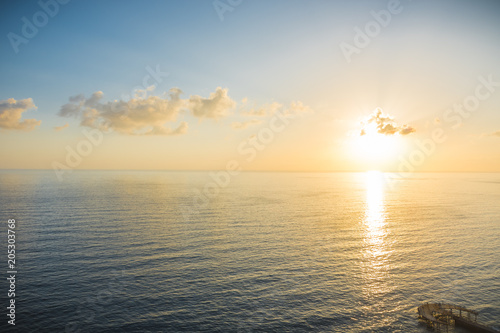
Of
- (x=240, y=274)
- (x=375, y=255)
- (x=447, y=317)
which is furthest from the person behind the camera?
(x=375, y=255)

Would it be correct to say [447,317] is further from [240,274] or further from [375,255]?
[240,274]

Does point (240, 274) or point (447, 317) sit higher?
point (240, 274)

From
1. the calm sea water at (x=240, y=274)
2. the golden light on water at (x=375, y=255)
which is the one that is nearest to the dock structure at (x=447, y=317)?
the calm sea water at (x=240, y=274)

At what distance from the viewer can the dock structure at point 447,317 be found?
39.6m

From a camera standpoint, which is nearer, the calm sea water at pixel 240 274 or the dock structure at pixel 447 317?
the dock structure at pixel 447 317

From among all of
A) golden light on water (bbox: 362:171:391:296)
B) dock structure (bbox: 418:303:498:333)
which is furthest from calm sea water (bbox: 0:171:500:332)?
dock structure (bbox: 418:303:498:333)

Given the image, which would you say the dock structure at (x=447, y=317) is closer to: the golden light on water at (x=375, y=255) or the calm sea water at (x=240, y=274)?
the calm sea water at (x=240, y=274)

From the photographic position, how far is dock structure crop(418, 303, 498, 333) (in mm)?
39625

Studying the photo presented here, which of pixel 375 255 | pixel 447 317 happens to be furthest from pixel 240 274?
pixel 375 255

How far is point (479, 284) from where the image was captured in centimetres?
5244

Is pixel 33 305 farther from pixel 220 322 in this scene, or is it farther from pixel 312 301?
pixel 312 301

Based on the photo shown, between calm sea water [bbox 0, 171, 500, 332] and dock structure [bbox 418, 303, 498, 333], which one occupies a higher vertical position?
calm sea water [bbox 0, 171, 500, 332]

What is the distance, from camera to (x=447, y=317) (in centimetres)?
4147

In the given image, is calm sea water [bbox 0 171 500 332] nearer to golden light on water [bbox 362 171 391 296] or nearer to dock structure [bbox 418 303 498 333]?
golden light on water [bbox 362 171 391 296]
